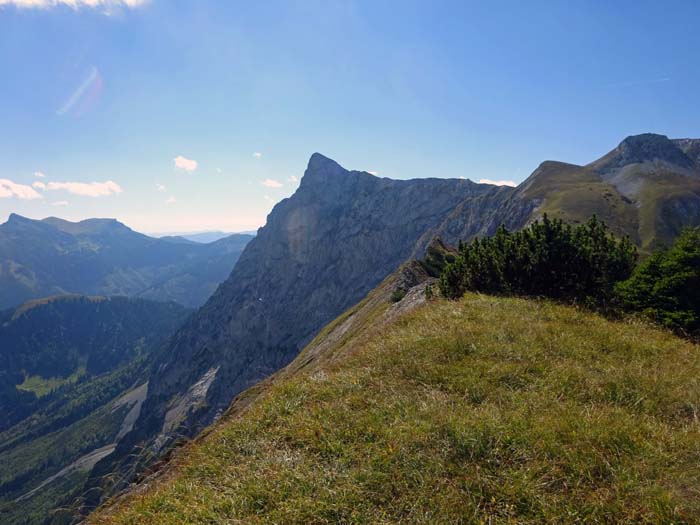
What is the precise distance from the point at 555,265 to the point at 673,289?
417 centimetres

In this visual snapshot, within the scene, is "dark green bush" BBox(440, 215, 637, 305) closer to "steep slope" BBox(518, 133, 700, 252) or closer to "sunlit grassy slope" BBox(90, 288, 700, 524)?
"sunlit grassy slope" BBox(90, 288, 700, 524)

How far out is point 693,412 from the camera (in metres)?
7.61

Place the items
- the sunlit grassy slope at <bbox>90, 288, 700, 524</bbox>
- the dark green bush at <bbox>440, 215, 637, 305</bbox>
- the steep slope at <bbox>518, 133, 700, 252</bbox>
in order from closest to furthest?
1. the sunlit grassy slope at <bbox>90, 288, 700, 524</bbox>
2. the dark green bush at <bbox>440, 215, 637, 305</bbox>
3. the steep slope at <bbox>518, 133, 700, 252</bbox>

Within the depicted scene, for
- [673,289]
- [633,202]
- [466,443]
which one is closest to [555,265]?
[673,289]

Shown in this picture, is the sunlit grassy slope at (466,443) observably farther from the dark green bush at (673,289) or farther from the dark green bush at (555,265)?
the dark green bush at (555,265)

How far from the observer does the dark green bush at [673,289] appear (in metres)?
12.6

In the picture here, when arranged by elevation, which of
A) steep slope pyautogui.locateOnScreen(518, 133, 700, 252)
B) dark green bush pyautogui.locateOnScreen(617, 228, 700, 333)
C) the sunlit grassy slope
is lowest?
the sunlit grassy slope

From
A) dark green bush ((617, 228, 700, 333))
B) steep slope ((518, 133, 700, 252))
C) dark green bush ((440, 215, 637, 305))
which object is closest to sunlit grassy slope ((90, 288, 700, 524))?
dark green bush ((617, 228, 700, 333))

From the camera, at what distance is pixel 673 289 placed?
43.6 ft

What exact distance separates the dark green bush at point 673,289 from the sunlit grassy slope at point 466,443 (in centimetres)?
227

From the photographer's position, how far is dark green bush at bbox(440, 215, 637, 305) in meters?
15.9

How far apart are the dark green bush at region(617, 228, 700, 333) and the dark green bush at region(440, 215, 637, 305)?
117cm

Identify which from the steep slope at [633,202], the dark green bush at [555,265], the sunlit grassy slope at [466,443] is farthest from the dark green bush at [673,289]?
the steep slope at [633,202]

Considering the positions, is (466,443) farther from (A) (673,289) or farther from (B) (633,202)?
(B) (633,202)
